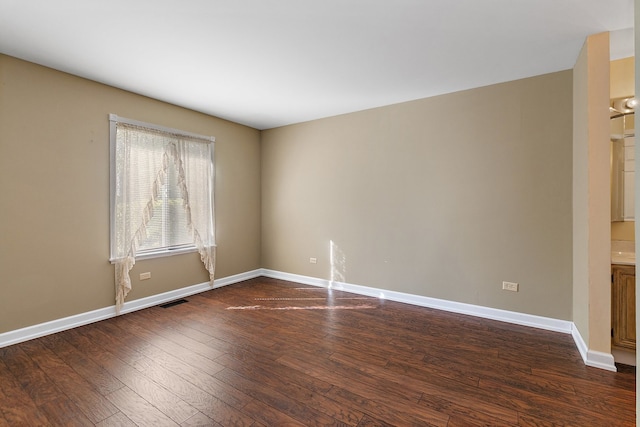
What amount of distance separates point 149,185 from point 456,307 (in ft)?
13.9

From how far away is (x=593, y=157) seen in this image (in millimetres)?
2332

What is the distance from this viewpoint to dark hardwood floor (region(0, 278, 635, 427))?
1801 millimetres

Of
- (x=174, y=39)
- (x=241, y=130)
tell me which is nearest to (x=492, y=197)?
(x=174, y=39)

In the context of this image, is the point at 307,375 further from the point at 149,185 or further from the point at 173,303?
the point at 149,185

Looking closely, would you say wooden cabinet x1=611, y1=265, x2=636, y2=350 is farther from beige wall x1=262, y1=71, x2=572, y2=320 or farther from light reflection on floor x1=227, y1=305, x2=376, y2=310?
light reflection on floor x1=227, y1=305, x2=376, y2=310

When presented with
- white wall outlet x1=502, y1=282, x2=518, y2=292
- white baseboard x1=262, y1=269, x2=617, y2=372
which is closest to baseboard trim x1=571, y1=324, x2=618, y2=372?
white baseboard x1=262, y1=269, x2=617, y2=372

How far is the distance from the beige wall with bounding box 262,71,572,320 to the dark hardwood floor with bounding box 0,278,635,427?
598 millimetres

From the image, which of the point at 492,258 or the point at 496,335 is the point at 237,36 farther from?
the point at 496,335

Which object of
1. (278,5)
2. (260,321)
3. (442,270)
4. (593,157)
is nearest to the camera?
(278,5)

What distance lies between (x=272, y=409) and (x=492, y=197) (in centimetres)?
312

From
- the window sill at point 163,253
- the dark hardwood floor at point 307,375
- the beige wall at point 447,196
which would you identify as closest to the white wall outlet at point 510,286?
the beige wall at point 447,196

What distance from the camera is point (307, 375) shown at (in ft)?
7.32

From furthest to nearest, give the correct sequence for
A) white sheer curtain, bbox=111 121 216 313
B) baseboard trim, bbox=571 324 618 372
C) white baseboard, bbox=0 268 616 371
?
1. white sheer curtain, bbox=111 121 216 313
2. white baseboard, bbox=0 268 616 371
3. baseboard trim, bbox=571 324 618 372

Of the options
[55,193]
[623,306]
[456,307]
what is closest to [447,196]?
[456,307]
